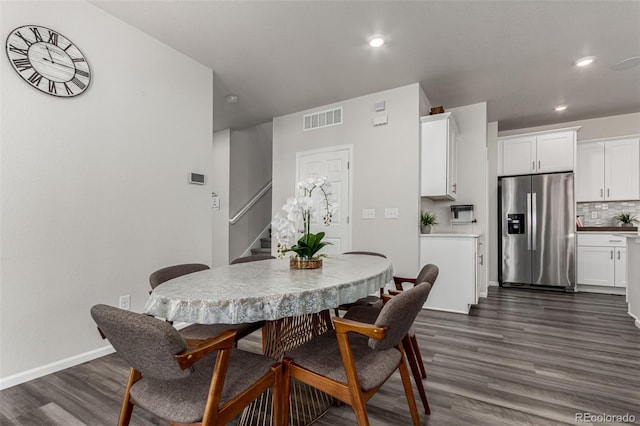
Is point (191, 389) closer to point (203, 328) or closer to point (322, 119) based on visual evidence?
point (203, 328)

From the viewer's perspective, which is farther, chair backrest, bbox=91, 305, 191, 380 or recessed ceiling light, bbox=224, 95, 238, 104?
recessed ceiling light, bbox=224, 95, 238, 104

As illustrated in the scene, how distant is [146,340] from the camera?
909mm

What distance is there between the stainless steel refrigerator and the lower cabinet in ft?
6.41

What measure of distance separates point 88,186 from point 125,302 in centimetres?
98

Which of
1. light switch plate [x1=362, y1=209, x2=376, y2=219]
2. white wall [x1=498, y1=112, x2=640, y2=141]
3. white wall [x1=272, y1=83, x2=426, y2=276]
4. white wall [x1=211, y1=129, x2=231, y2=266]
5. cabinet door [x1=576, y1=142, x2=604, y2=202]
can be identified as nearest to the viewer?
white wall [x1=272, y1=83, x2=426, y2=276]

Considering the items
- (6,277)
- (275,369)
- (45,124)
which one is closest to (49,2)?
(45,124)

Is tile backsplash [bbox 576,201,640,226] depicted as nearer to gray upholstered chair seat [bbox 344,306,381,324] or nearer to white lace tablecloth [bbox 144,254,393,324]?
gray upholstered chair seat [bbox 344,306,381,324]

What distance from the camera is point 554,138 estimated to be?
483 cm

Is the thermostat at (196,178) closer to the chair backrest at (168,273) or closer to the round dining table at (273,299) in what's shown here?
the chair backrest at (168,273)

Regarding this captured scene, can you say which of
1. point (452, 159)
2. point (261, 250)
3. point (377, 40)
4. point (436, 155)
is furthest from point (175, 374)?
point (261, 250)

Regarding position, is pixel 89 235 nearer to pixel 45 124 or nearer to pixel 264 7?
pixel 45 124

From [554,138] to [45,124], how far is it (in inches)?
247

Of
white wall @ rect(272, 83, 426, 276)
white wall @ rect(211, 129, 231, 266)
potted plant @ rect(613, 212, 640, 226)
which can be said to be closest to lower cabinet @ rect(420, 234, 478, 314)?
white wall @ rect(272, 83, 426, 276)

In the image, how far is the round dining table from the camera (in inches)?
44.0
